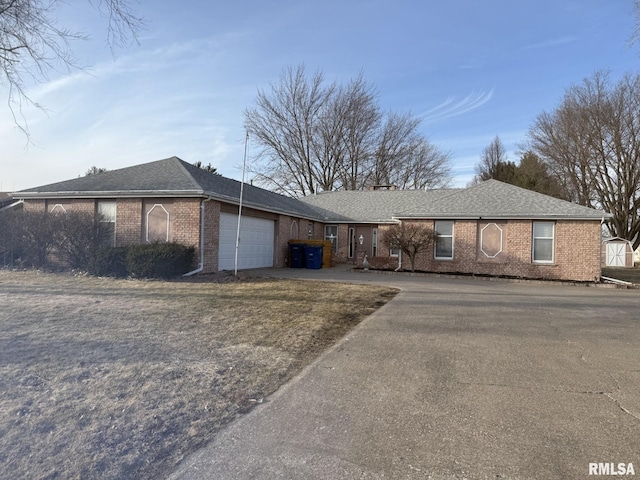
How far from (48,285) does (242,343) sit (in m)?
7.92

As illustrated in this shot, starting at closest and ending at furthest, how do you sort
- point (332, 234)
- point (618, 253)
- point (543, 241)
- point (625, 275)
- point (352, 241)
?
point (543, 241)
point (625, 275)
point (352, 241)
point (332, 234)
point (618, 253)

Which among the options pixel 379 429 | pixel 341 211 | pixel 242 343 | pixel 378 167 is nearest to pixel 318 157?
pixel 378 167

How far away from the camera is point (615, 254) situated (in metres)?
30.4

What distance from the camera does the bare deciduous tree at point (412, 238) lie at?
57.9 feet

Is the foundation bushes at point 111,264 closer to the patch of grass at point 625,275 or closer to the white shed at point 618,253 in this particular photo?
the patch of grass at point 625,275

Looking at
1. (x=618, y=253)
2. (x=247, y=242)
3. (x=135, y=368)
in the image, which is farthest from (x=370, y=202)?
(x=135, y=368)

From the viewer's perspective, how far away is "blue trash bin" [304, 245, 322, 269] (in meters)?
19.8

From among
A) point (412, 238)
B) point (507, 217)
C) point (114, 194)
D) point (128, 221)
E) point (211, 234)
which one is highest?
point (114, 194)

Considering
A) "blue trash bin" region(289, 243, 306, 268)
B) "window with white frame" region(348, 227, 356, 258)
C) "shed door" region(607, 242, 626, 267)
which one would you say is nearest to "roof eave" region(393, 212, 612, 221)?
"blue trash bin" region(289, 243, 306, 268)

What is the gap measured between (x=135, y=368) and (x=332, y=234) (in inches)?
826

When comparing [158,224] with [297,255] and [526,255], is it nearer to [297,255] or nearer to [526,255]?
[297,255]

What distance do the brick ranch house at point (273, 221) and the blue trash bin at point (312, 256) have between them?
1077 millimetres

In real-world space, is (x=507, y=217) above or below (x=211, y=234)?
above

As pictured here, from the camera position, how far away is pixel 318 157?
38.6 metres
